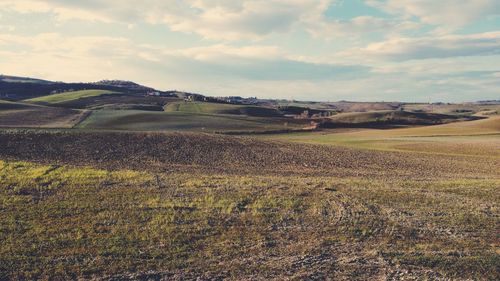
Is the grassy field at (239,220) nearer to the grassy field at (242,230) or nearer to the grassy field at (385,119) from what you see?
the grassy field at (242,230)

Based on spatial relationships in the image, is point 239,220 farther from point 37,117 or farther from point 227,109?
point 227,109

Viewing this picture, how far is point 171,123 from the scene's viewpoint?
82312 mm

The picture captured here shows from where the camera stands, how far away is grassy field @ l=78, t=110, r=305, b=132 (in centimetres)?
7612

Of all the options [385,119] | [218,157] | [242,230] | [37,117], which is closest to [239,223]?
[242,230]

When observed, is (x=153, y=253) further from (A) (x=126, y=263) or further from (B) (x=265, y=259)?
(B) (x=265, y=259)

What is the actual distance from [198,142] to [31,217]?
30.0m

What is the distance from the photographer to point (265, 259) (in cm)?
1355

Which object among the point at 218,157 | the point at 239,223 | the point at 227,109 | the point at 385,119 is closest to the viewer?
the point at 239,223

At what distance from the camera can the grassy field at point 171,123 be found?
76.1 m

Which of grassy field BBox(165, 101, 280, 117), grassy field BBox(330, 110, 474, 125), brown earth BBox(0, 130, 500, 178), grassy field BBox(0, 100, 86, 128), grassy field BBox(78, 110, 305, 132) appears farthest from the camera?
grassy field BBox(165, 101, 280, 117)

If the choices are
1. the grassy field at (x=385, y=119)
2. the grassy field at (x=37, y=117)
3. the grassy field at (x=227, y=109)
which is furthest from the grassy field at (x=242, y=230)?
the grassy field at (x=227, y=109)

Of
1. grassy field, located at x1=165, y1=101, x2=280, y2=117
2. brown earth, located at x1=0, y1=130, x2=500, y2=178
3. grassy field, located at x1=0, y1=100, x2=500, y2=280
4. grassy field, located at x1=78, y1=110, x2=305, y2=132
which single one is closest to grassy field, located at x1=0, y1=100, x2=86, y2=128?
grassy field, located at x1=78, y1=110, x2=305, y2=132

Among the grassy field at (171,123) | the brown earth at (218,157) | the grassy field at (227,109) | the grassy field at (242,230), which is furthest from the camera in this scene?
the grassy field at (227,109)

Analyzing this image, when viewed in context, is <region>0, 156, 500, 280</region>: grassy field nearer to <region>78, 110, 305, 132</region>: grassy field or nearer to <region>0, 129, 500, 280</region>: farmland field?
<region>0, 129, 500, 280</region>: farmland field
